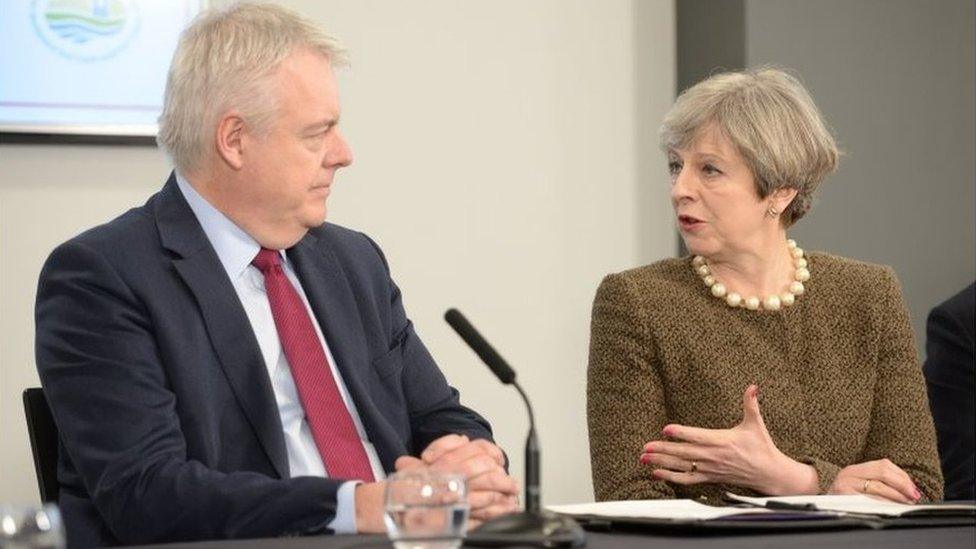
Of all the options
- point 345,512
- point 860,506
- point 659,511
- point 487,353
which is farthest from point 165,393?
point 860,506

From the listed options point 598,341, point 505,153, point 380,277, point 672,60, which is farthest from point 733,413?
point 672,60

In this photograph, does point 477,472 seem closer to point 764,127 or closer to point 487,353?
point 487,353

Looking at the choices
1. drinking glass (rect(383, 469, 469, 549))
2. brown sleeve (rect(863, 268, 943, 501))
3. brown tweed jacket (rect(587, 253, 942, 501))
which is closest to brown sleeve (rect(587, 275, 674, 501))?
brown tweed jacket (rect(587, 253, 942, 501))

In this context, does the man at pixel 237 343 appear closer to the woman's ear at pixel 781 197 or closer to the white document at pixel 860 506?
the white document at pixel 860 506

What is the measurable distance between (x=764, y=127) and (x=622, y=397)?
1.88 ft

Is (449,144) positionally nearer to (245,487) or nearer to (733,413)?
(733,413)

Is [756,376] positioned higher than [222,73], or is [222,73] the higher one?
[222,73]

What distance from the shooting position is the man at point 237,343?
2.09 metres

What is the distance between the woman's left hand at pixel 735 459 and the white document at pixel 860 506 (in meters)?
0.35

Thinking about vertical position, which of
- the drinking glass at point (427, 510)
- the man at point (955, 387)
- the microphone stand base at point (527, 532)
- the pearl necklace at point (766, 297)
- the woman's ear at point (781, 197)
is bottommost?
the man at point (955, 387)

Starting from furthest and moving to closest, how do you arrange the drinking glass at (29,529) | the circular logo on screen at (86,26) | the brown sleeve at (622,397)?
the circular logo on screen at (86,26) → the brown sleeve at (622,397) → the drinking glass at (29,529)

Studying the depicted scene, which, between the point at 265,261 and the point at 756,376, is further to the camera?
the point at 756,376

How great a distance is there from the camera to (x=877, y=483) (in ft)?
8.83

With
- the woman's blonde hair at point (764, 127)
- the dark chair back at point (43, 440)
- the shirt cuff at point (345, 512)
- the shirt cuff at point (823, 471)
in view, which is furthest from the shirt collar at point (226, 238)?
the shirt cuff at point (823, 471)
